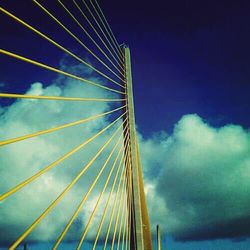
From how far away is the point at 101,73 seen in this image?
3529 millimetres

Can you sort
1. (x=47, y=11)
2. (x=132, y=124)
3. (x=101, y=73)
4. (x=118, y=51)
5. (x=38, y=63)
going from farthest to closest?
(x=118, y=51)
(x=132, y=124)
(x=101, y=73)
(x=47, y=11)
(x=38, y=63)

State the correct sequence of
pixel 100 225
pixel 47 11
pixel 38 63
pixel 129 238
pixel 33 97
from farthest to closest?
1. pixel 129 238
2. pixel 100 225
3. pixel 47 11
4. pixel 38 63
5. pixel 33 97

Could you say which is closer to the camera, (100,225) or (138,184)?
(100,225)

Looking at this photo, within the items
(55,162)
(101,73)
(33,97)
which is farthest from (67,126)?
(101,73)

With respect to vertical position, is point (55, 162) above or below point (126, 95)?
below

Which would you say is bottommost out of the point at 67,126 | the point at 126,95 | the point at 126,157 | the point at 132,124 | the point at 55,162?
the point at 55,162

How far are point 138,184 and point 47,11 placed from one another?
2521mm

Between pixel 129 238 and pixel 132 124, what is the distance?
1526 millimetres

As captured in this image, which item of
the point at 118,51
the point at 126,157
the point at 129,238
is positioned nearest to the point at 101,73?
the point at 126,157

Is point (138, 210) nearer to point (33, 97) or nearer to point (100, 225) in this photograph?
point (100, 225)

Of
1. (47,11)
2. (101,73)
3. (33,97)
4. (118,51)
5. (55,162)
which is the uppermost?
(118,51)

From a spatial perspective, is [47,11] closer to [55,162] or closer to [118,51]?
[55,162]

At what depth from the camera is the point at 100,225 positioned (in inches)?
110

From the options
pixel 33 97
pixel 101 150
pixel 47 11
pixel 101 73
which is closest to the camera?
pixel 33 97
